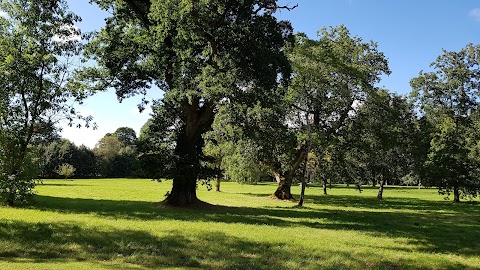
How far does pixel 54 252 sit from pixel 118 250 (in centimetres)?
156

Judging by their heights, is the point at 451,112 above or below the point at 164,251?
above

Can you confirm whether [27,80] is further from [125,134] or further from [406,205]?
[125,134]

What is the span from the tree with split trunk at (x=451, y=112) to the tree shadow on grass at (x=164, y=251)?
1191 inches

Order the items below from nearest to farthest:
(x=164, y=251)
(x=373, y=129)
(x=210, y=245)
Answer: (x=164, y=251) < (x=210, y=245) < (x=373, y=129)

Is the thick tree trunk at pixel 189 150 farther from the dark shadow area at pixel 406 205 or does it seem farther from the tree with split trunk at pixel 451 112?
the tree with split trunk at pixel 451 112

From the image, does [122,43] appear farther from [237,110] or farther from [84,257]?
[84,257]

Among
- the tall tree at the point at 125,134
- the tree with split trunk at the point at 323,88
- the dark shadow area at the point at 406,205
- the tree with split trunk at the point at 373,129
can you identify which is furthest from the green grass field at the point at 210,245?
the tall tree at the point at 125,134

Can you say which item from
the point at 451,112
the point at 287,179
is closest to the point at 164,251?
the point at 287,179

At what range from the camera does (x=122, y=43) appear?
2212 cm

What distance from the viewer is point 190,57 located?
19.8 meters

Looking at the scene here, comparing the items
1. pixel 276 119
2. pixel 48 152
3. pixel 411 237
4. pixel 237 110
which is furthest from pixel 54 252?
pixel 48 152

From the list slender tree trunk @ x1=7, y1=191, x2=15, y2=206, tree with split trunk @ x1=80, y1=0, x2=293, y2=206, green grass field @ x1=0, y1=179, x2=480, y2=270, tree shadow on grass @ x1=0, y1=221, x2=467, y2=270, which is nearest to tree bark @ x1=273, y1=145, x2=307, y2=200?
tree with split trunk @ x1=80, y1=0, x2=293, y2=206

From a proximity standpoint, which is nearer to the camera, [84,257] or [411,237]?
[84,257]

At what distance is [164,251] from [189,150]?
12.2 meters
